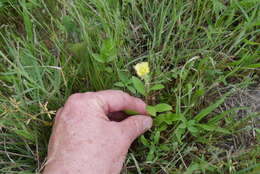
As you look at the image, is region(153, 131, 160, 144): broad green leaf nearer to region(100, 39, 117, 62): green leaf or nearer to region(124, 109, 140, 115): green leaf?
region(124, 109, 140, 115): green leaf

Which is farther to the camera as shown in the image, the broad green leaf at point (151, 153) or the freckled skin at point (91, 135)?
the broad green leaf at point (151, 153)

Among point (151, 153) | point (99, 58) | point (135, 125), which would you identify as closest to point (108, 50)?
point (99, 58)

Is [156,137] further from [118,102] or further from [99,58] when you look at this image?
[99,58]

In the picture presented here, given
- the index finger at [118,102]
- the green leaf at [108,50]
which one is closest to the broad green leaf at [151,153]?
the index finger at [118,102]

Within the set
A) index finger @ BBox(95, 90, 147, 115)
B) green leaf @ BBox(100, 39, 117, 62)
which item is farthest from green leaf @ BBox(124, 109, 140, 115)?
green leaf @ BBox(100, 39, 117, 62)

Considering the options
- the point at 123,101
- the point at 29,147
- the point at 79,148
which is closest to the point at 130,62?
the point at 123,101

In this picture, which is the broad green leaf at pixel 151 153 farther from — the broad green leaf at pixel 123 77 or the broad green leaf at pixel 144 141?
the broad green leaf at pixel 123 77
